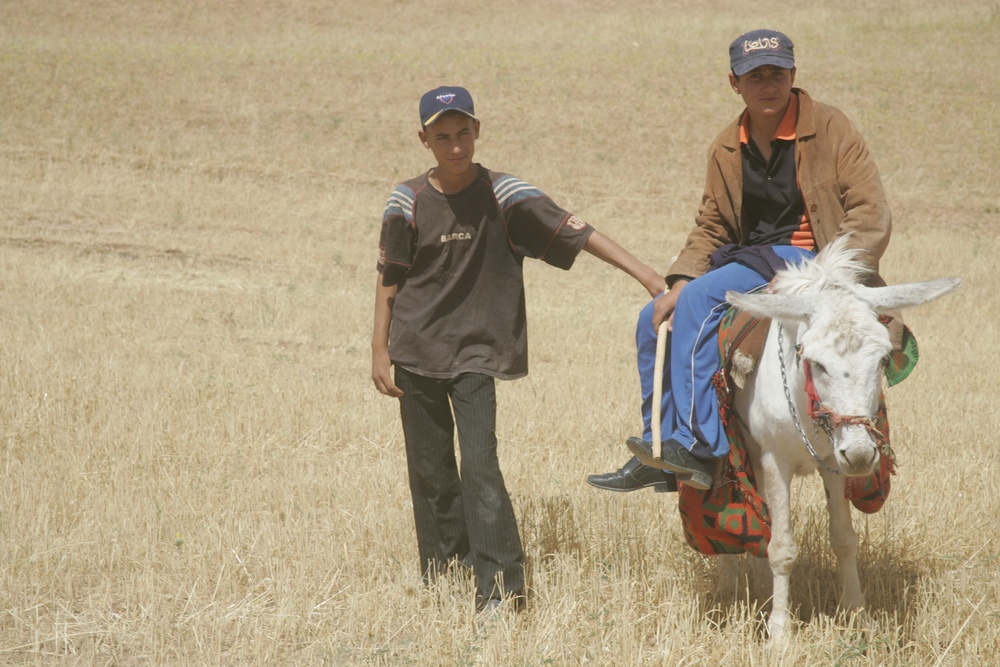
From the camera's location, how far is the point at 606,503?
6230 millimetres

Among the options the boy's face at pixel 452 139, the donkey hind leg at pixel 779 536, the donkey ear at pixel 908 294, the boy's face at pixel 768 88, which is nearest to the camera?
the donkey ear at pixel 908 294

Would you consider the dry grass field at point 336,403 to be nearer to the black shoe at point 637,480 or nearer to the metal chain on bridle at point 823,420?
the black shoe at point 637,480

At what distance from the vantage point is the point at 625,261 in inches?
196

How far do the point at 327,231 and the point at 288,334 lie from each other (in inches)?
280

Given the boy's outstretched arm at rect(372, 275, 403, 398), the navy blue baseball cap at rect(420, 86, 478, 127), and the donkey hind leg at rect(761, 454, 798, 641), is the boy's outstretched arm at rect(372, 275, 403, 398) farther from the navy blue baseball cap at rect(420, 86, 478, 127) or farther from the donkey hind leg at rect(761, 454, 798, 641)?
the donkey hind leg at rect(761, 454, 798, 641)

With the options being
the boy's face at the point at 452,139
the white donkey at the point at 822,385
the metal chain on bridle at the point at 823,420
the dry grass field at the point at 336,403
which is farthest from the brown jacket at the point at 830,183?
the dry grass field at the point at 336,403

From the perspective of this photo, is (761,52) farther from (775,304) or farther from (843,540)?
(843,540)

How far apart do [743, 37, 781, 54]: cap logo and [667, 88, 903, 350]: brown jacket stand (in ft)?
0.92

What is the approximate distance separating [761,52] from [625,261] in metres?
1.13

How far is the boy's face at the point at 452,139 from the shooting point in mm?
4879

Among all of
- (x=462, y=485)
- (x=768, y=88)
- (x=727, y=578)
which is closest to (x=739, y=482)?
(x=727, y=578)

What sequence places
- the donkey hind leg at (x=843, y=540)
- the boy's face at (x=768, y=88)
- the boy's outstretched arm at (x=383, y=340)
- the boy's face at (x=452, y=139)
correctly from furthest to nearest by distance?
the boy's outstretched arm at (x=383, y=340) → the boy's face at (x=452, y=139) → the boy's face at (x=768, y=88) → the donkey hind leg at (x=843, y=540)

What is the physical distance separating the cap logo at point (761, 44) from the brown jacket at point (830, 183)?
0.28 meters

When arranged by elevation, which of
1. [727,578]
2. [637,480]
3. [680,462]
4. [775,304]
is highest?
[775,304]
